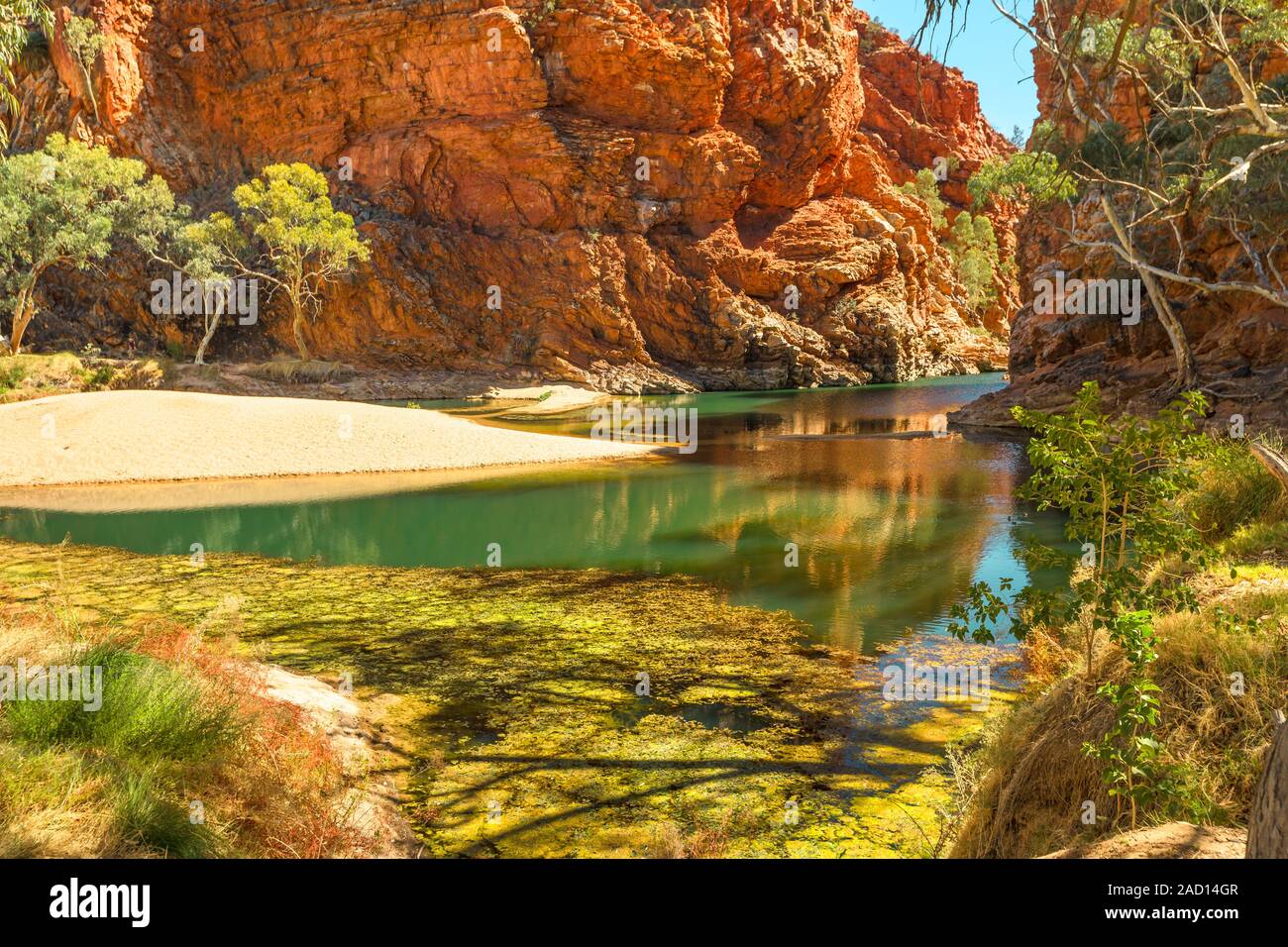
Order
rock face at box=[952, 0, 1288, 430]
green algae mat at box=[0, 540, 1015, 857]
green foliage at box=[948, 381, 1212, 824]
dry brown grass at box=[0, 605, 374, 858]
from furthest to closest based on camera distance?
1. rock face at box=[952, 0, 1288, 430]
2. green algae mat at box=[0, 540, 1015, 857]
3. green foliage at box=[948, 381, 1212, 824]
4. dry brown grass at box=[0, 605, 374, 858]

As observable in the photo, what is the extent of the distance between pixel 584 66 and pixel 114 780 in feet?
190

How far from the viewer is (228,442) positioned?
21953mm

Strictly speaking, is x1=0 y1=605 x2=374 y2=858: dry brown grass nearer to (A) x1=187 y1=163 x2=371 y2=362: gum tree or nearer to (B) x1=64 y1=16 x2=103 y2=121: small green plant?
(A) x1=187 y1=163 x2=371 y2=362: gum tree

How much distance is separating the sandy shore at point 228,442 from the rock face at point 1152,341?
14488 mm

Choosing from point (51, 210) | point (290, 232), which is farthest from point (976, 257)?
point (51, 210)

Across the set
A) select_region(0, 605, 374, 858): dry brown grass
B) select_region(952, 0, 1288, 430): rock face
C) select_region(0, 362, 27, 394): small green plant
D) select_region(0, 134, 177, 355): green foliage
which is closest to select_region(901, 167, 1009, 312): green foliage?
select_region(952, 0, 1288, 430): rock face

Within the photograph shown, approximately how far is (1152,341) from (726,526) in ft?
60.0

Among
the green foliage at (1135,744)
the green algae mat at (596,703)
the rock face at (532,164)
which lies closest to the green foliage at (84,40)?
the rock face at (532,164)

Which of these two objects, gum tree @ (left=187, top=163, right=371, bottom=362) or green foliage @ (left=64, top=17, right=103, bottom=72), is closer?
gum tree @ (left=187, top=163, right=371, bottom=362)

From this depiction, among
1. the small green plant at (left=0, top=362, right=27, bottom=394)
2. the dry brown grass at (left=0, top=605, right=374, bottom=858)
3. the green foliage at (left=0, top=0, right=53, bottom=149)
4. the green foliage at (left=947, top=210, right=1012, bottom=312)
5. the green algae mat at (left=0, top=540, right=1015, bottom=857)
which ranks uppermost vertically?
the green foliage at (left=947, top=210, right=1012, bottom=312)

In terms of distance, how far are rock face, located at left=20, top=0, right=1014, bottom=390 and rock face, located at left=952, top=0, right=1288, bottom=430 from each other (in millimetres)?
26702

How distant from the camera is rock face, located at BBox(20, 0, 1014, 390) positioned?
51.2 m

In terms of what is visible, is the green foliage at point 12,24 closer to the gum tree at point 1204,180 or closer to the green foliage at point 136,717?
the green foliage at point 136,717

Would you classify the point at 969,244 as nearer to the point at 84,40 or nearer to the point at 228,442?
the point at 84,40
